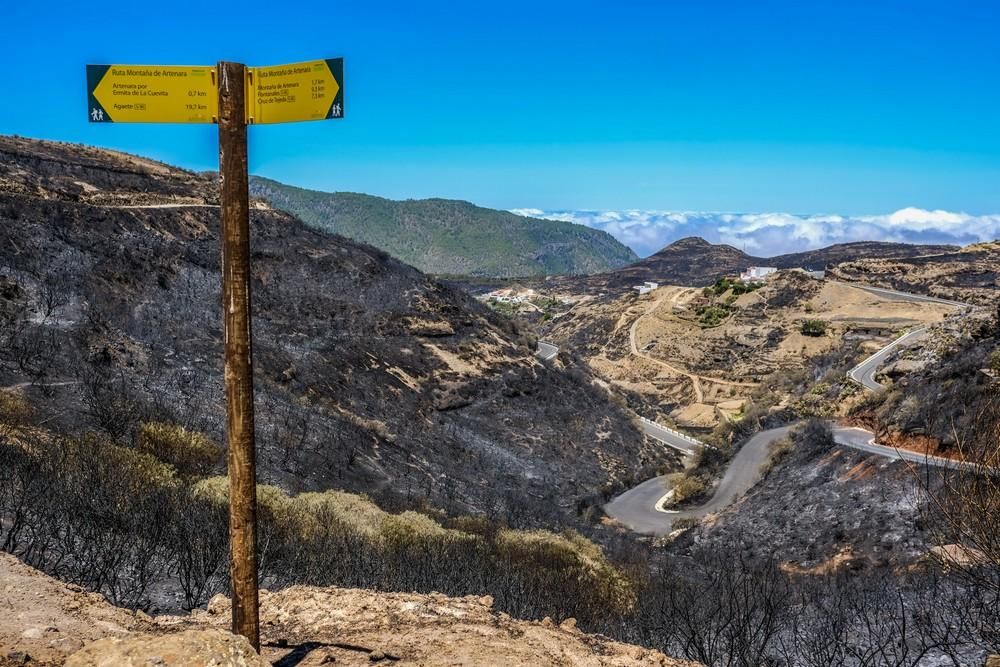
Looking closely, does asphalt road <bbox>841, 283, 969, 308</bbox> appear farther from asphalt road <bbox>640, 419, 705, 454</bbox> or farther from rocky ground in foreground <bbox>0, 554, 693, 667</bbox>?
rocky ground in foreground <bbox>0, 554, 693, 667</bbox>

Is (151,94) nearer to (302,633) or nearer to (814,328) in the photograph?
(302,633)

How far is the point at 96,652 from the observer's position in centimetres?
464

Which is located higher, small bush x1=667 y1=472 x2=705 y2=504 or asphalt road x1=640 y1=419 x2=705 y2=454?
small bush x1=667 y1=472 x2=705 y2=504

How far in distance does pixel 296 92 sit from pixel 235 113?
1.63 feet

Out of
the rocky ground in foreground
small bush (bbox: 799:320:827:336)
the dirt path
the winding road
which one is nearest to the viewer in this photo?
the rocky ground in foreground

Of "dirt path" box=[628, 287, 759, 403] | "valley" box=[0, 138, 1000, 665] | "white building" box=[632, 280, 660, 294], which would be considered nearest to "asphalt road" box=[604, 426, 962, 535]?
"valley" box=[0, 138, 1000, 665]

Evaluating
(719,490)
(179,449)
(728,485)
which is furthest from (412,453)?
(728,485)

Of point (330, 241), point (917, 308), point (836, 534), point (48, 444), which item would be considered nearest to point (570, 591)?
point (48, 444)

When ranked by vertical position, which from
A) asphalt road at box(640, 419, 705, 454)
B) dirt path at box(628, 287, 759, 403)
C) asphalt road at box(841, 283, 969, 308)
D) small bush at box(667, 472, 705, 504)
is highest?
asphalt road at box(841, 283, 969, 308)

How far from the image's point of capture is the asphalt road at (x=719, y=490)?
3236 centimetres

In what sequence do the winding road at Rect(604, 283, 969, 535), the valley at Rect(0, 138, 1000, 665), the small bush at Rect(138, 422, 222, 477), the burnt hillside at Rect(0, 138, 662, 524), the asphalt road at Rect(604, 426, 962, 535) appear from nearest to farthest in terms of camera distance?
the valley at Rect(0, 138, 1000, 665) → the small bush at Rect(138, 422, 222, 477) → the burnt hillside at Rect(0, 138, 662, 524) → the winding road at Rect(604, 283, 969, 535) → the asphalt road at Rect(604, 426, 962, 535)

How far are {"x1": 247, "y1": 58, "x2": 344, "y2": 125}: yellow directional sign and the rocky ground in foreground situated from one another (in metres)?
3.49

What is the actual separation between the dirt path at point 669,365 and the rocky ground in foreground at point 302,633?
2613 inches

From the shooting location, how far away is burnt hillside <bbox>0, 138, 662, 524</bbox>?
80.8ft
